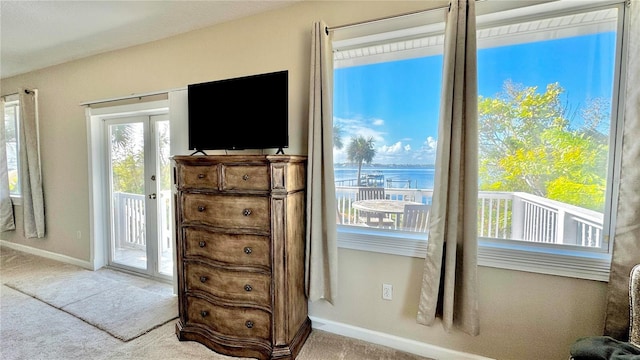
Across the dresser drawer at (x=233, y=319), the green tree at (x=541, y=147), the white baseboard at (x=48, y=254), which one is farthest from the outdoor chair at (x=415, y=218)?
the white baseboard at (x=48, y=254)

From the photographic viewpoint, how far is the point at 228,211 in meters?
1.86

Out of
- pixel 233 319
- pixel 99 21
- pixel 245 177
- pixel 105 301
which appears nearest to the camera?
pixel 245 177

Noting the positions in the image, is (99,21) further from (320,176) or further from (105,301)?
(105,301)

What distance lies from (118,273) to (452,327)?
361cm

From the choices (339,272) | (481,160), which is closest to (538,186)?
(481,160)

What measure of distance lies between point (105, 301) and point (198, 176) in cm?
182

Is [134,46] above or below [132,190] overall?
above

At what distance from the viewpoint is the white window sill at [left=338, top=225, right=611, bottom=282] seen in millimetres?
1545

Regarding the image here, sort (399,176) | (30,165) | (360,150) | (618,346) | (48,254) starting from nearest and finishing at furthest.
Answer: (618,346)
(399,176)
(360,150)
(30,165)
(48,254)

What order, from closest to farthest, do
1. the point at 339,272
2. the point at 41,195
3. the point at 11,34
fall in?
1. the point at 339,272
2. the point at 11,34
3. the point at 41,195

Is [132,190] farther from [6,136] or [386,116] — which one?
[386,116]

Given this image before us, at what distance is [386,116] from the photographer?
205 centimetres

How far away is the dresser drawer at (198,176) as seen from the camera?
1887 mm

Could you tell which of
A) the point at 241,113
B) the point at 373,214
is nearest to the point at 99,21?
the point at 241,113
